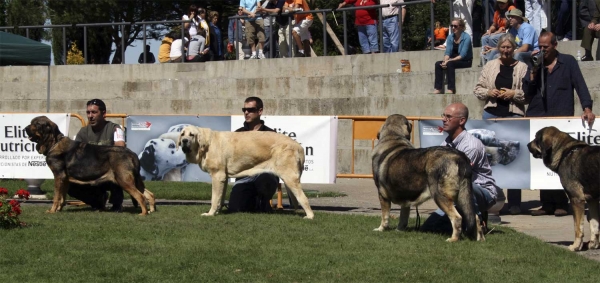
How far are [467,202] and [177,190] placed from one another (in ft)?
25.1

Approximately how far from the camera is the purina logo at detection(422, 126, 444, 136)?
1402 cm

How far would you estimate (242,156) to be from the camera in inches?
492

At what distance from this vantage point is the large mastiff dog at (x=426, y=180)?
1004cm

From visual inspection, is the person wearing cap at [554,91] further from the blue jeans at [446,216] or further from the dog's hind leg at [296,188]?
the dog's hind leg at [296,188]

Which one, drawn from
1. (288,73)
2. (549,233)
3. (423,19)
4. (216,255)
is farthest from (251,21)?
(216,255)

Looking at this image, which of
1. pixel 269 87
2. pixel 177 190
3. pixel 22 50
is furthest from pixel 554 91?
pixel 22 50

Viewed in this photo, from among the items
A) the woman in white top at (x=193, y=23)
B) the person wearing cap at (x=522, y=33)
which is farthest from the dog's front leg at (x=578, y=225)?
the woman in white top at (x=193, y=23)

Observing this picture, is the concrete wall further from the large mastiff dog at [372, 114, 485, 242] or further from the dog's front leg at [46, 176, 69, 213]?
the large mastiff dog at [372, 114, 485, 242]

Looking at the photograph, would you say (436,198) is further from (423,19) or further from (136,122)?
(423,19)

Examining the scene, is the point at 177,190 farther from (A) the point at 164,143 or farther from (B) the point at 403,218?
(B) the point at 403,218

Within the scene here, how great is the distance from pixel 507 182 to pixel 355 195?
11.5 feet

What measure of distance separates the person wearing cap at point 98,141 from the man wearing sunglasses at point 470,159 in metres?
4.57

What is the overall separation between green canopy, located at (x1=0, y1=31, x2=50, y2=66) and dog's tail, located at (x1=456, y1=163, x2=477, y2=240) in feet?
57.3

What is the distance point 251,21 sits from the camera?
22.8 m
